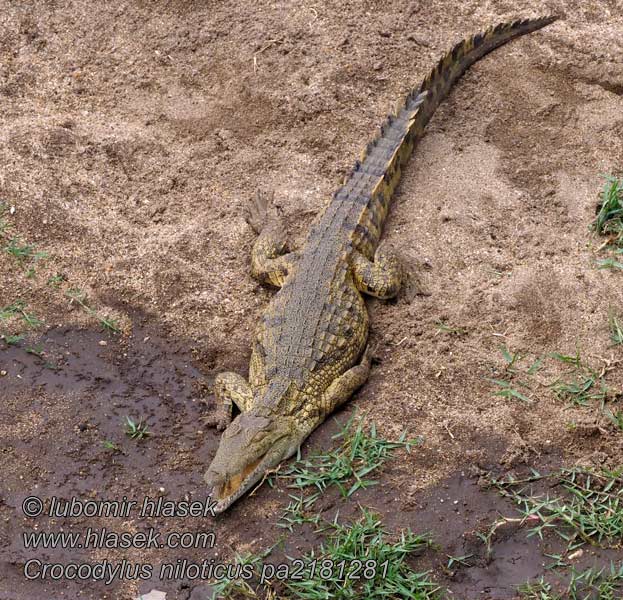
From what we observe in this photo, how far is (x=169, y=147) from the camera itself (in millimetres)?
6527

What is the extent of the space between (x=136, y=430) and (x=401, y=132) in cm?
301

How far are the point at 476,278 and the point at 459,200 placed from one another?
79cm

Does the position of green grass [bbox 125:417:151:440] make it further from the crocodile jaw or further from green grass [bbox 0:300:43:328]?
green grass [bbox 0:300:43:328]

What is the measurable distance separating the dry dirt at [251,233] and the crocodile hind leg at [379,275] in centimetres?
14

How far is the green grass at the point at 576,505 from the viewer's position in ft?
13.8

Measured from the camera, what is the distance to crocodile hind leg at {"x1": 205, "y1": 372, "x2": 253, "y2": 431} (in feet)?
16.2

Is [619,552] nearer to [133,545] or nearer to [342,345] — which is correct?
[342,345]

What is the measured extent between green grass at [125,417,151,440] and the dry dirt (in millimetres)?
64

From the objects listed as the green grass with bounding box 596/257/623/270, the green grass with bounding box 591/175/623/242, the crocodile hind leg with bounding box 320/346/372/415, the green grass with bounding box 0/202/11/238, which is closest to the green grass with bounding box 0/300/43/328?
the green grass with bounding box 0/202/11/238

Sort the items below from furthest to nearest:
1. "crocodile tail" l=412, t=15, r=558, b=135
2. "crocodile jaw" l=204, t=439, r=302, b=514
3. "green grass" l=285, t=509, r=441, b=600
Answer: "crocodile tail" l=412, t=15, r=558, b=135 → "crocodile jaw" l=204, t=439, r=302, b=514 → "green grass" l=285, t=509, r=441, b=600

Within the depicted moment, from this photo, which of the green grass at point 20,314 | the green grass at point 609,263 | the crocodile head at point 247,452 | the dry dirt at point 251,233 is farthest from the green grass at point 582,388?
the green grass at point 20,314

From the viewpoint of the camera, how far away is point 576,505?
4.34 metres

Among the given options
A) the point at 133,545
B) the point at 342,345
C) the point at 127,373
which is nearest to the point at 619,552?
the point at 342,345

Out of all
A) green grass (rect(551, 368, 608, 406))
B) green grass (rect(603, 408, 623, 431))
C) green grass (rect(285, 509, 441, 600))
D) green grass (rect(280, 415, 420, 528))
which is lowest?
green grass (rect(285, 509, 441, 600))
